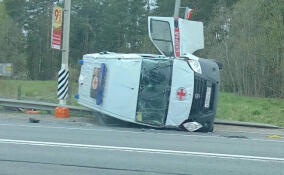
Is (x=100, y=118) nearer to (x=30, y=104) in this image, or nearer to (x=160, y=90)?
(x=160, y=90)

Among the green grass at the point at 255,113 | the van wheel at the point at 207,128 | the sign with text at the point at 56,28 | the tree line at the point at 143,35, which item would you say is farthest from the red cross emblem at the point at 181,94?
the tree line at the point at 143,35

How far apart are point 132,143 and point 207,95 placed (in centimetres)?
371

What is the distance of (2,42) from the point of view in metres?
49.6

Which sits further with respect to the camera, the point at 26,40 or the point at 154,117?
the point at 26,40

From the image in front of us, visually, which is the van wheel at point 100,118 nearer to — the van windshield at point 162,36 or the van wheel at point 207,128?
the van windshield at point 162,36

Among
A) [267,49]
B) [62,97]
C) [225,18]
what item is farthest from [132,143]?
[225,18]

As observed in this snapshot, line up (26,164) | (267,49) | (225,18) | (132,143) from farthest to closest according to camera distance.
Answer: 1. (225,18)
2. (267,49)
3. (132,143)
4. (26,164)

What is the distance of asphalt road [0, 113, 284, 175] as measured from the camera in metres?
7.53

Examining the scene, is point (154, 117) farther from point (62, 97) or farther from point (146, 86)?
point (62, 97)

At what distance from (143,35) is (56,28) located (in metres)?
37.2

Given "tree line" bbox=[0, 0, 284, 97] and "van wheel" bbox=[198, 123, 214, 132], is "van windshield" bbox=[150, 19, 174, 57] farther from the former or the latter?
"tree line" bbox=[0, 0, 284, 97]

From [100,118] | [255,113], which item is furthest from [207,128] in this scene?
[255,113]

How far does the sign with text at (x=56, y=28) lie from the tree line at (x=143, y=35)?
737 centimetres

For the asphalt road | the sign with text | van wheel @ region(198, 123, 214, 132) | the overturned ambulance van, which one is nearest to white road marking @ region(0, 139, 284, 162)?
the asphalt road
